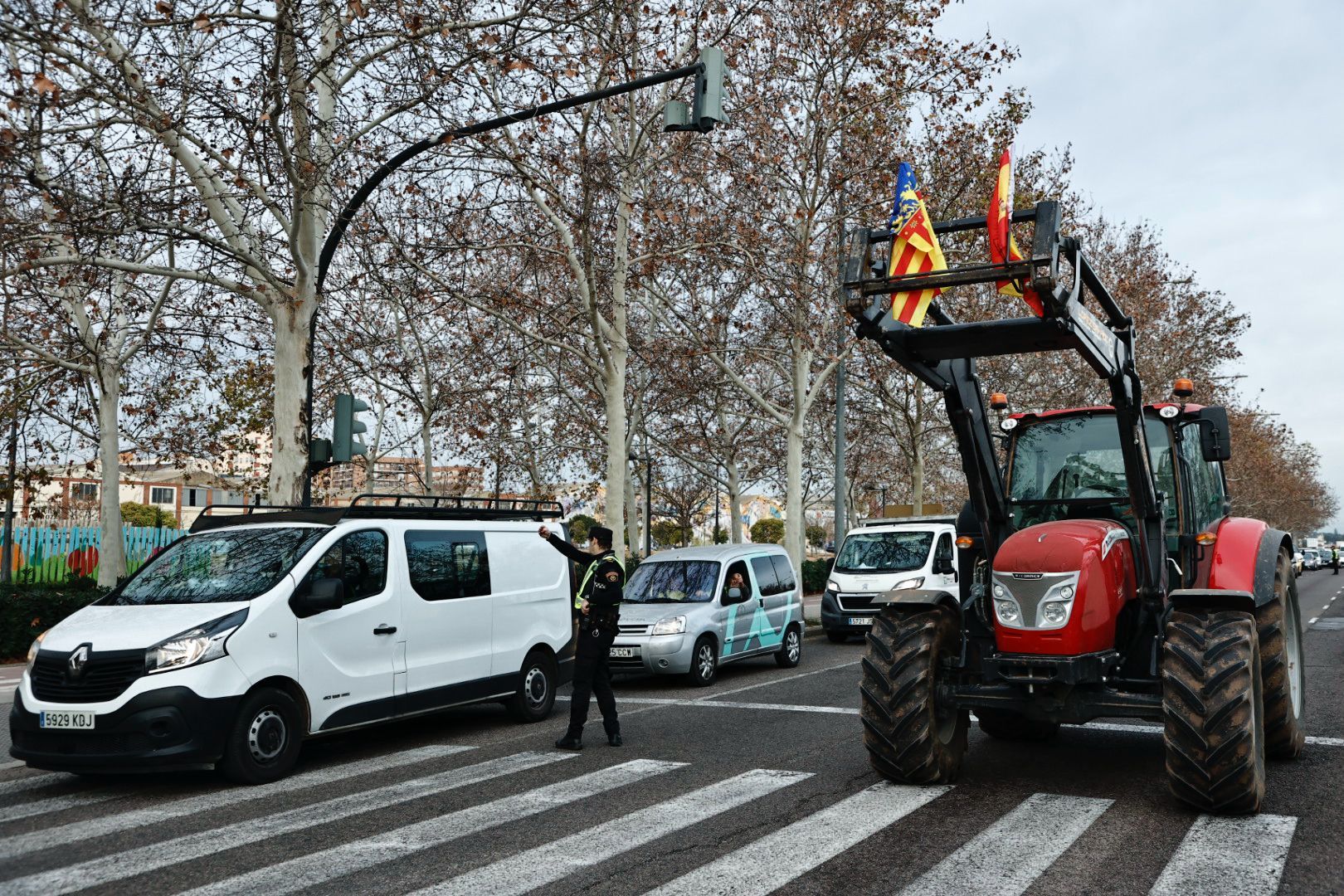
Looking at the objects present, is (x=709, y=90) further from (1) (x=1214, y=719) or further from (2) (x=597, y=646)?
(1) (x=1214, y=719)

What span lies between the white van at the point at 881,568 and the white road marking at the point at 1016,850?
11652 mm

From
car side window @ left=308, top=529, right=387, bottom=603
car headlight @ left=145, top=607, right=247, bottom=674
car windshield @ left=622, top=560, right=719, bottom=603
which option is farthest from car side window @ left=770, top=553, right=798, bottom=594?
car headlight @ left=145, top=607, right=247, bottom=674

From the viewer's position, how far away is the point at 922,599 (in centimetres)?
733

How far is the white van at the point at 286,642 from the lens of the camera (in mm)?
7246

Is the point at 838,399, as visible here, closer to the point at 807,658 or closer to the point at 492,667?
the point at 807,658

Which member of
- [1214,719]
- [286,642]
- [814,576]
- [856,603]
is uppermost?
[286,642]

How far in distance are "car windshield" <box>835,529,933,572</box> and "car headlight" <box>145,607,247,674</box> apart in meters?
13.2

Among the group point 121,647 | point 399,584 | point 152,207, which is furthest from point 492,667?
point 152,207

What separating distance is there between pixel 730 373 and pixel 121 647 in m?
19.4

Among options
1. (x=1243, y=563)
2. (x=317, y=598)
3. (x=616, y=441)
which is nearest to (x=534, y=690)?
(x=317, y=598)

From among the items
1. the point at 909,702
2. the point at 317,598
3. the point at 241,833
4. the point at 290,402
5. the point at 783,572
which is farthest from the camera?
the point at 783,572

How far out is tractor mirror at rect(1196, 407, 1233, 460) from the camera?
7.55m

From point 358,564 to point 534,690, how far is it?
2596 millimetres

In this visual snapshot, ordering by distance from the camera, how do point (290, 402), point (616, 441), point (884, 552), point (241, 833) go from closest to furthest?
1. point (241, 833)
2. point (290, 402)
3. point (884, 552)
4. point (616, 441)
